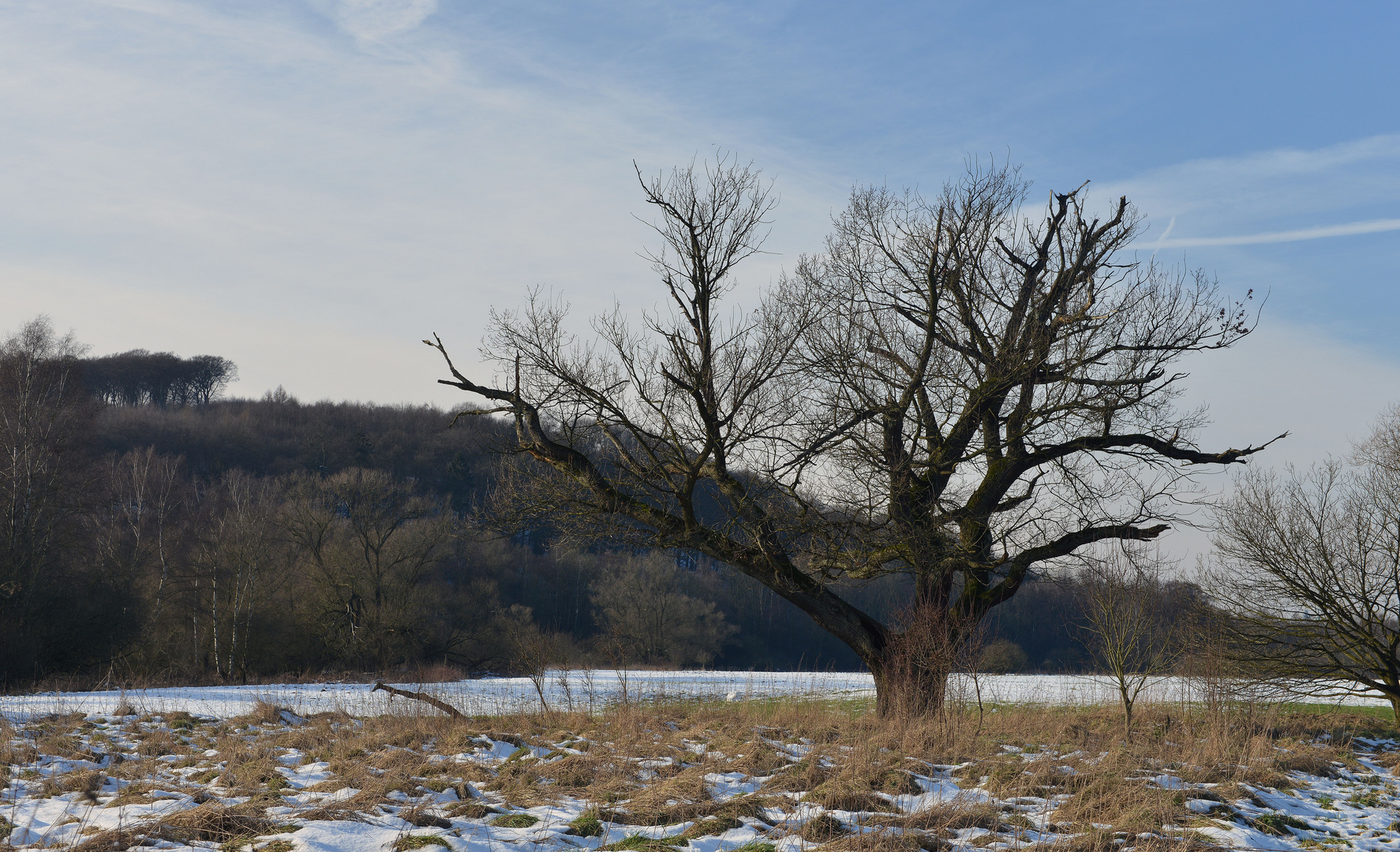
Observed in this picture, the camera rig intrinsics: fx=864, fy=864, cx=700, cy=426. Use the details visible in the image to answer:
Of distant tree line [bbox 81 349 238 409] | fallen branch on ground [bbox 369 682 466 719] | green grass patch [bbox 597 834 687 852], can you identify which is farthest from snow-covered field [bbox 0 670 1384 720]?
distant tree line [bbox 81 349 238 409]

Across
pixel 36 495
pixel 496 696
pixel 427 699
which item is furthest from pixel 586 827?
pixel 36 495

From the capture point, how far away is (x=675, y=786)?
6645 millimetres

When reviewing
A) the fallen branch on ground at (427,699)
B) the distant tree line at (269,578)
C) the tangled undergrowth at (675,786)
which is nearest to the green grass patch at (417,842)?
the tangled undergrowth at (675,786)

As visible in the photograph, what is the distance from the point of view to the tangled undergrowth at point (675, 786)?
5395 mm

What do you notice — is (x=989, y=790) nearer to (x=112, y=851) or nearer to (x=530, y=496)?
(x=112, y=851)

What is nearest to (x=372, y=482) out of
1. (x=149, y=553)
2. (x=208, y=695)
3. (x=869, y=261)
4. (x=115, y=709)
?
(x=149, y=553)

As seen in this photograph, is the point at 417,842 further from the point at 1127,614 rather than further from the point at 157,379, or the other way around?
the point at 157,379

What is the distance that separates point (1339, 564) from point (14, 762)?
18505mm

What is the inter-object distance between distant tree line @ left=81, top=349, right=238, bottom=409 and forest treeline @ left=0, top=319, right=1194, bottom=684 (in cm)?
2844

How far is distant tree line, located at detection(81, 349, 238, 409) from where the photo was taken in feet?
310

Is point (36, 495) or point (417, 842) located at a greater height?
point (36, 495)

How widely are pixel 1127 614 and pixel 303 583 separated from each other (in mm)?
33337

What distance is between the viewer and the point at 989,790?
707 centimetres

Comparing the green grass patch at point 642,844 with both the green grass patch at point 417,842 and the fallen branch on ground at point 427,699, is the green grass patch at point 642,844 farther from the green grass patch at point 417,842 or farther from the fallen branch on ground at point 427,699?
the fallen branch on ground at point 427,699
